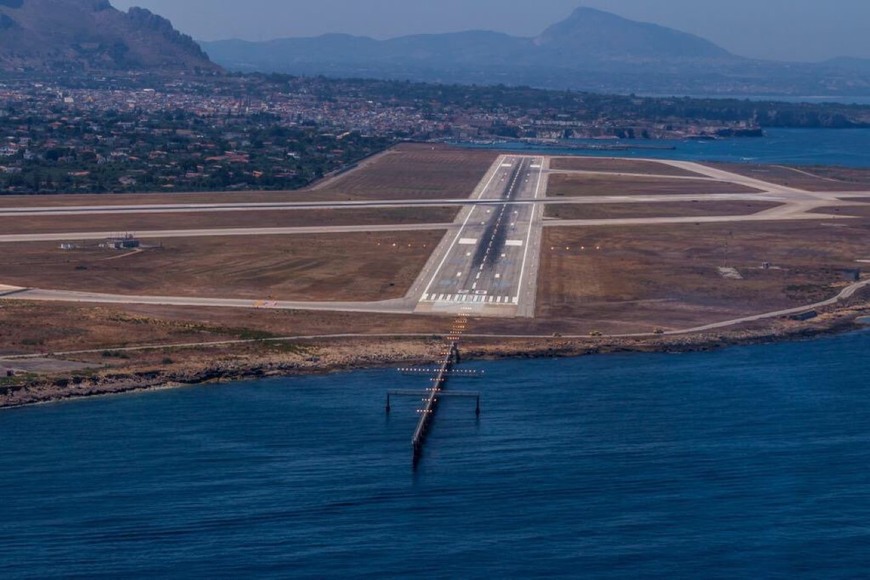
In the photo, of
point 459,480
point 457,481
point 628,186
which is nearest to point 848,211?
point 628,186

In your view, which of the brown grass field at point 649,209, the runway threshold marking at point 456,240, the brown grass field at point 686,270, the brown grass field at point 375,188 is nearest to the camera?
the brown grass field at point 686,270

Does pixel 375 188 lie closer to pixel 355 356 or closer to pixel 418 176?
pixel 418 176

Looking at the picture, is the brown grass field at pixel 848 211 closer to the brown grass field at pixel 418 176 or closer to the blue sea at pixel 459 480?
the brown grass field at pixel 418 176

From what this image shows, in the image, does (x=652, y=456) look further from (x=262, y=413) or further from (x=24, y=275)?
(x=24, y=275)

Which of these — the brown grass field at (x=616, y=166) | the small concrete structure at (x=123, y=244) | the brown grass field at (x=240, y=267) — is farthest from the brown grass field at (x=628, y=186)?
the small concrete structure at (x=123, y=244)

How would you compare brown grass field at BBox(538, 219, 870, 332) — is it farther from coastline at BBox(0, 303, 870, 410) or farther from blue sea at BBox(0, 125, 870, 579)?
blue sea at BBox(0, 125, 870, 579)

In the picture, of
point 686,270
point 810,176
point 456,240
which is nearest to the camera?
point 686,270
